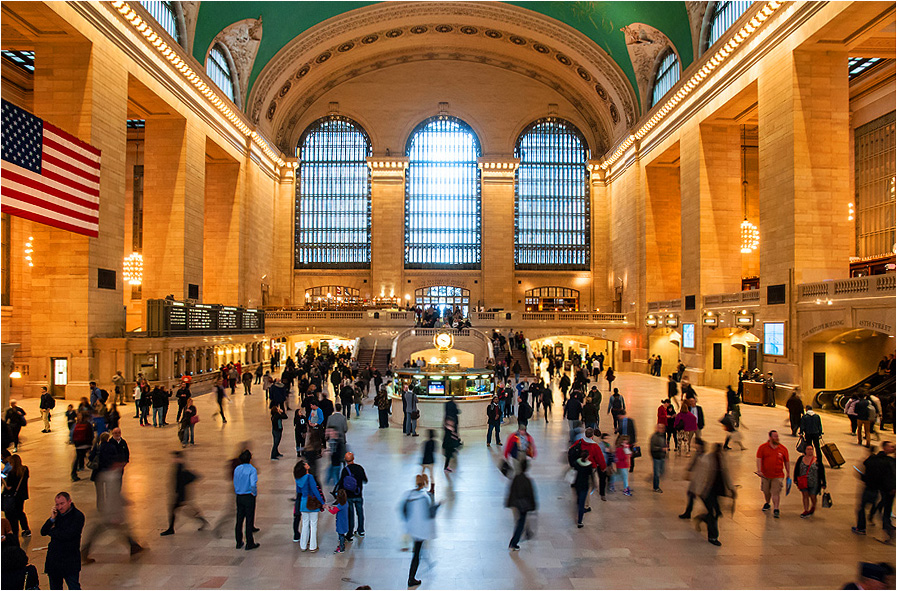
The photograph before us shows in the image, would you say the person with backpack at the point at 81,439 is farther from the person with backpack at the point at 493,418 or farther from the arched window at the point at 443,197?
the arched window at the point at 443,197

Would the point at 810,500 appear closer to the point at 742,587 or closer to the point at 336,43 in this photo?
the point at 742,587

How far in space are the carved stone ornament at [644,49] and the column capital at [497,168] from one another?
1178 cm

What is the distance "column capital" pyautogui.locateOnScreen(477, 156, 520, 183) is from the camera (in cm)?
4325

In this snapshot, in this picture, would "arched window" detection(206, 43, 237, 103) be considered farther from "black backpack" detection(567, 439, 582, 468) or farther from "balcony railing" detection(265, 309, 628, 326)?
"black backpack" detection(567, 439, 582, 468)

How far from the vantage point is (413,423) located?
1372 centimetres

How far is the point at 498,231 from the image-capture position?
43.3 metres

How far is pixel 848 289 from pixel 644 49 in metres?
19.6

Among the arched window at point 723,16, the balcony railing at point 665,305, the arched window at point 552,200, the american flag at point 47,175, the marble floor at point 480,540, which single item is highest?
the arched window at point 723,16

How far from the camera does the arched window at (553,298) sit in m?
44.1

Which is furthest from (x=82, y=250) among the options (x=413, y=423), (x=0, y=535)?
(x=0, y=535)

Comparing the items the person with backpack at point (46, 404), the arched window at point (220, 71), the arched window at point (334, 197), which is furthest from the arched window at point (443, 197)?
the person with backpack at point (46, 404)

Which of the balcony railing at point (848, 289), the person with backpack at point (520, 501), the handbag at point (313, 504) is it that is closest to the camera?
the handbag at point (313, 504)

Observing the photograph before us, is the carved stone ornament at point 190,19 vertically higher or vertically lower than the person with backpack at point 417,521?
higher

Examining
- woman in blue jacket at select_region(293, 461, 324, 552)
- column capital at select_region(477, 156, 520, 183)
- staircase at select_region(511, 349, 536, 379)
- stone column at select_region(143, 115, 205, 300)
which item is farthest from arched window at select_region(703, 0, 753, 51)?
woman in blue jacket at select_region(293, 461, 324, 552)
